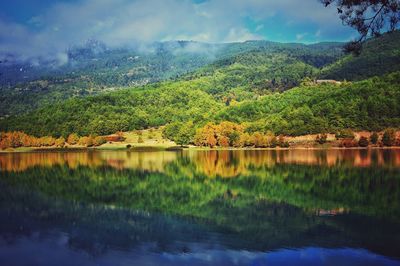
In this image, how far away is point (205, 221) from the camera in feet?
96.9

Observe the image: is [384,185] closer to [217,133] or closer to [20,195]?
[20,195]

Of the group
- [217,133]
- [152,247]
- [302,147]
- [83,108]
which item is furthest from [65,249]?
[83,108]

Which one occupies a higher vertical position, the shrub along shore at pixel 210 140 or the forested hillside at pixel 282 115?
the forested hillside at pixel 282 115

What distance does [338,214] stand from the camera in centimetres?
3117

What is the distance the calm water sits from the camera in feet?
69.8

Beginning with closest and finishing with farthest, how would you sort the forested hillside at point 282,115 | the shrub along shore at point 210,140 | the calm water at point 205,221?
the calm water at point 205,221 → the shrub along shore at point 210,140 → the forested hillside at point 282,115

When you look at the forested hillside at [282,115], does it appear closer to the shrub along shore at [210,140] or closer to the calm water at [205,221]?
the shrub along shore at [210,140]

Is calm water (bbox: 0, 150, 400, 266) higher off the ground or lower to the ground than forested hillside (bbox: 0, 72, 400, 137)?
lower

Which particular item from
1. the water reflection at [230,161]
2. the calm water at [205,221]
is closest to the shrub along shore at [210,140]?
the water reflection at [230,161]

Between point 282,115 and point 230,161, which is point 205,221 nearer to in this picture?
point 230,161

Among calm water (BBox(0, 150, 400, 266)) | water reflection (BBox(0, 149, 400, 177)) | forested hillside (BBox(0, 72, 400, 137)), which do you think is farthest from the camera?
forested hillside (BBox(0, 72, 400, 137))

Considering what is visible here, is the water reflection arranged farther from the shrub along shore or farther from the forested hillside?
the forested hillside

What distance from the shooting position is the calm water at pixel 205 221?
21.3m

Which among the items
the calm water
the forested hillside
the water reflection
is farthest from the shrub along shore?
the calm water
